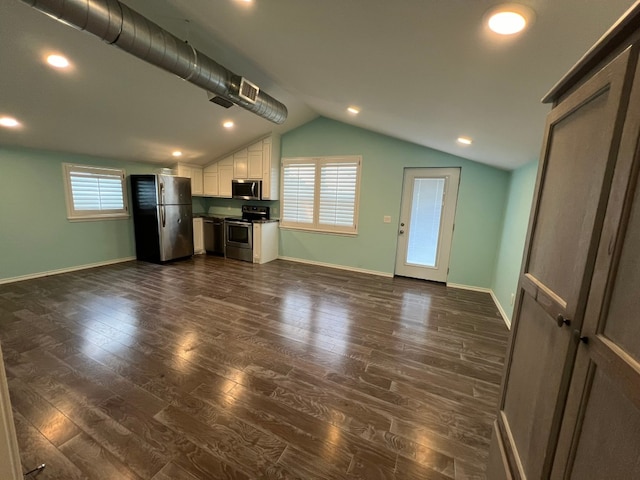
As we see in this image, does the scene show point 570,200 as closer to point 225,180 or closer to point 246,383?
point 246,383

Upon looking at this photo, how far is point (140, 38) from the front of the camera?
6.83ft

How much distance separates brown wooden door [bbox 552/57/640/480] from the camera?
57 centimetres

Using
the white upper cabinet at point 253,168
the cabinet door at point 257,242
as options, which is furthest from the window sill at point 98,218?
the cabinet door at point 257,242

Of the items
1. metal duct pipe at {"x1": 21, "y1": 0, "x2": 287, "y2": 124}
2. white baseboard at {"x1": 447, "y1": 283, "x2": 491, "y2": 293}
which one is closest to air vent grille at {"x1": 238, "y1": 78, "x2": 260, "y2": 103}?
metal duct pipe at {"x1": 21, "y1": 0, "x2": 287, "y2": 124}

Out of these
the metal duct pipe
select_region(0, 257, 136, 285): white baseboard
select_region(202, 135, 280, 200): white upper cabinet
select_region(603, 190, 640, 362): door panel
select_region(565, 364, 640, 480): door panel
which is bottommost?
select_region(0, 257, 136, 285): white baseboard

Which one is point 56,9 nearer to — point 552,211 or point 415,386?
point 552,211

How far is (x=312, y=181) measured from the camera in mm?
5523

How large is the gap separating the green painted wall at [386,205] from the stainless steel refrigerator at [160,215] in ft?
7.12

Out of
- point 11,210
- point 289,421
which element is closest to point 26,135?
point 11,210

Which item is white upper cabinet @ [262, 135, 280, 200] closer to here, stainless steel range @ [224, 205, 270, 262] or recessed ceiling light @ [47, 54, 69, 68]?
stainless steel range @ [224, 205, 270, 262]

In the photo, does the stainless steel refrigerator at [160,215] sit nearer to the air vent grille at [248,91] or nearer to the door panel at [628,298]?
the air vent grille at [248,91]

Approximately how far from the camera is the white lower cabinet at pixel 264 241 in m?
5.57

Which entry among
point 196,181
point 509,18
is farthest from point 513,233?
point 196,181

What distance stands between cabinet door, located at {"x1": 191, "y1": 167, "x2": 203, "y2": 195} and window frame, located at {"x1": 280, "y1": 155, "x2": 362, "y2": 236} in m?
2.14
